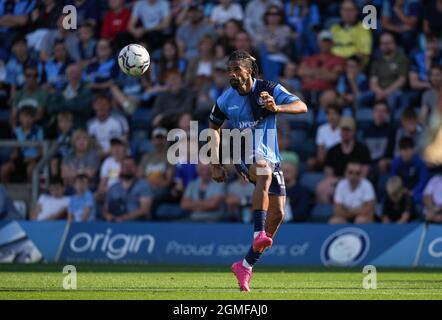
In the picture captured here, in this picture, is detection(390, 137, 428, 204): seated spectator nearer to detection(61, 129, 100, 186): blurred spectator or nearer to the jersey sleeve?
detection(61, 129, 100, 186): blurred spectator

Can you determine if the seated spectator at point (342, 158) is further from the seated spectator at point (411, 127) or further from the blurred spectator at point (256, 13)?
the blurred spectator at point (256, 13)

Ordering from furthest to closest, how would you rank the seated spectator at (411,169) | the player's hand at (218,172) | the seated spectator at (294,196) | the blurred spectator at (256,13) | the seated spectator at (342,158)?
1. the blurred spectator at (256,13)
2. the seated spectator at (342,158)
3. the seated spectator at (294,196)
4. the seated spectator at (411,169)
5. the player's hand at (218,172)

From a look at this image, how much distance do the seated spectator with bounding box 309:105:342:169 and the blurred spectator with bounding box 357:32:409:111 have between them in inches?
42.6

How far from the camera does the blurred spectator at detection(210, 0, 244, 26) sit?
2389 cm

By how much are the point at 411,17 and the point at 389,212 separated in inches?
195

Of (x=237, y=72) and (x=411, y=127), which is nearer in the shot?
(x=237, y=72)

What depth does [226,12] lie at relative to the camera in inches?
945

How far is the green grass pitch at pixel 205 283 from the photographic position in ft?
38.4

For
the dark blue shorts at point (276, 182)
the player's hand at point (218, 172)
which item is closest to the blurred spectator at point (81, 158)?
the player's hand at point (218, 172)

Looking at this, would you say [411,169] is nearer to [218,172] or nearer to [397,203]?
[397,203]

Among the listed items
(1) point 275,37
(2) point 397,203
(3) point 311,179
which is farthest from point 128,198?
(2) point 397,203

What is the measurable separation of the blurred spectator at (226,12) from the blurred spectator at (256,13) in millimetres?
226

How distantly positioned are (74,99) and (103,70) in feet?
3.37

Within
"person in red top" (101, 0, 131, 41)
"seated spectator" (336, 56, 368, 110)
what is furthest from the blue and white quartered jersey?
"person in red top" (101, 0, 131, 41)
